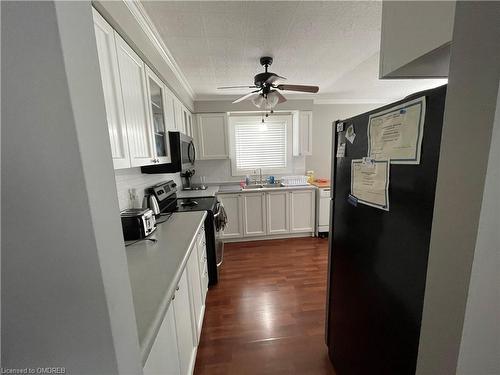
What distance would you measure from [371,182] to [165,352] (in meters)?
1.14

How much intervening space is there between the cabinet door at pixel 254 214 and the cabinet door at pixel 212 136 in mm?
898

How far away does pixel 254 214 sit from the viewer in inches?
131

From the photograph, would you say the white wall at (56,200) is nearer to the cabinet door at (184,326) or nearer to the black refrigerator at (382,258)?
the cabinet door at (184,326)

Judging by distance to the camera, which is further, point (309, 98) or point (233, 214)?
point (309, 98)

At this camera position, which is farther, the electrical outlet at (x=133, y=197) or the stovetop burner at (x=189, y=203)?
the stovetop burner at (x=189, y=203)

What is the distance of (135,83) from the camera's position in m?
1.31

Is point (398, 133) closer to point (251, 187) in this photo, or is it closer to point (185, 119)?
point (185, 119)

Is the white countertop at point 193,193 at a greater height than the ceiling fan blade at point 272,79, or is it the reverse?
the ceiling fan blade at point 272,79

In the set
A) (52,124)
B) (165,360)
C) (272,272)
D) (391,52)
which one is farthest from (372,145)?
(272,272)

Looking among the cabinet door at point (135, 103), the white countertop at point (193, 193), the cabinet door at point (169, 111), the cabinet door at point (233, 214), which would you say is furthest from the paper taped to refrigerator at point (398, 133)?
the cabinet door at point (233, 214)

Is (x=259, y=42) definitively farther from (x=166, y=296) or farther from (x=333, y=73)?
(x=166, y=296)

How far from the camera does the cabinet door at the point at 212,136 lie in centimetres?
338

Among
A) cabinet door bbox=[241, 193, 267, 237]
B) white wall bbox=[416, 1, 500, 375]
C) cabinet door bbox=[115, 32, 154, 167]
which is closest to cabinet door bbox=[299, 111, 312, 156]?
cabinet door bbox=[241, 193, 267, 237]

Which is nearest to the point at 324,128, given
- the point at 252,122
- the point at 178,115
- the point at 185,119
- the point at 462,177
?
the point at 252,122
